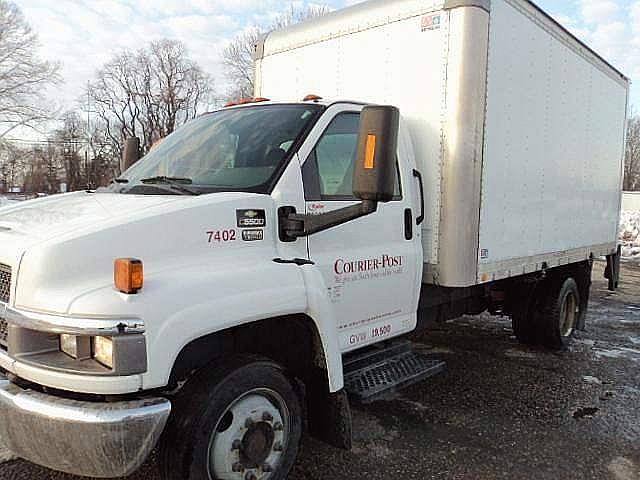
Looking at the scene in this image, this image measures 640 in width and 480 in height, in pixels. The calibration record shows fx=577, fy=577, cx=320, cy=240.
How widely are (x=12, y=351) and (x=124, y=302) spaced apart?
0.61 meters

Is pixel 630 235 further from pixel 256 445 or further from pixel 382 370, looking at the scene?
pixel 256 445

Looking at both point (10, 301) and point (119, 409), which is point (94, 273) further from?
point (119, 409)

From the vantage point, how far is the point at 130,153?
16.3 ft

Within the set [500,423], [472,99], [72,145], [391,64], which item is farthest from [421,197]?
[72,145]

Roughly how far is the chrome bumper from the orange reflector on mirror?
1.48 meters

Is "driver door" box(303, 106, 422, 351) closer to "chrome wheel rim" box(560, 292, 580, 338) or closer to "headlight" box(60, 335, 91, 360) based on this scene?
"headlight" box(60, 335, 91, 360)

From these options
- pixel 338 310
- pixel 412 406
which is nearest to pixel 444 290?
pixel 412 406

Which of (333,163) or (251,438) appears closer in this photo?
(251,438)

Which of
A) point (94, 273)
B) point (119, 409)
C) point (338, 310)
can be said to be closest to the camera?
point (119, 409)

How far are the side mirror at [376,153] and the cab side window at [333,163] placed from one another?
534 millimetres

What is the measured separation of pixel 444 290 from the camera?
15.8 feet

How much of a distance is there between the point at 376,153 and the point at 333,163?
0.80m

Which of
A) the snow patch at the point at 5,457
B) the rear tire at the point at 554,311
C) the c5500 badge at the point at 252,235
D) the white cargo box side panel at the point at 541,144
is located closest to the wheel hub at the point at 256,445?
the c5500 badge at the point at 252,235

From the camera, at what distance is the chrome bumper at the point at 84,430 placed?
235 centimetres
